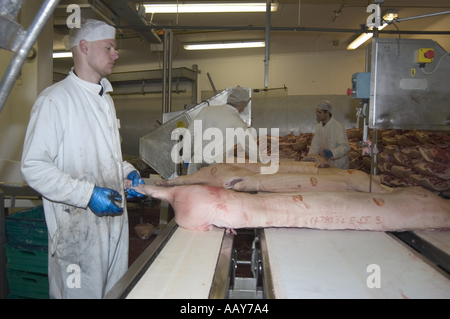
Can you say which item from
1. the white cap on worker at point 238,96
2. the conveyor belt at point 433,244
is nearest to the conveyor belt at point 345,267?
the conveyor belt at point 433,244

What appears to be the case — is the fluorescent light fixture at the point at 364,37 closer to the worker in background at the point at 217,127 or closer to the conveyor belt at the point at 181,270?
the worker in background at the point at 217,127

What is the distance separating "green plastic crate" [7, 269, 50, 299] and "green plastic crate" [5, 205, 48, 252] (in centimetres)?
26

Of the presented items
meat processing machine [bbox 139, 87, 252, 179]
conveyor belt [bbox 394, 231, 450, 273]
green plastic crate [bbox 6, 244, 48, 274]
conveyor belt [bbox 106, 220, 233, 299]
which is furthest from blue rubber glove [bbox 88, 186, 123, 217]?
meat processing machine [bbox 139, 87, 252, 179]

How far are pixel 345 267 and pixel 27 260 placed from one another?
2827 millimetres

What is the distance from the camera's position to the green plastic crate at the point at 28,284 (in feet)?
9.79

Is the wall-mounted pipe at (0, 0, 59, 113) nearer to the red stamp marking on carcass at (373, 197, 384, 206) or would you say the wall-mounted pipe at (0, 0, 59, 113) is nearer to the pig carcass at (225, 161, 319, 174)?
the red stamp marking on carcass at (373, 197, 384, 206)

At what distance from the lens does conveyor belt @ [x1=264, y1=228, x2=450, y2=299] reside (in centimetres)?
133

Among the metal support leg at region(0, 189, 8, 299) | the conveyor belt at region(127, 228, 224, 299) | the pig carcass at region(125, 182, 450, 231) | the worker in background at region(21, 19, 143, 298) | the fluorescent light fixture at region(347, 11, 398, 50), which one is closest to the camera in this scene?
the conveyor belt at region(127, 228, 224, 299)

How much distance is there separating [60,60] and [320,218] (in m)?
12.2

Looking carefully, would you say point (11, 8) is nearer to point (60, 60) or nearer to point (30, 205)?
point (30, 205)

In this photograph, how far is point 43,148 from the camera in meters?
1.87

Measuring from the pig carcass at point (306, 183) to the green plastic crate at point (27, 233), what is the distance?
5.91 feet

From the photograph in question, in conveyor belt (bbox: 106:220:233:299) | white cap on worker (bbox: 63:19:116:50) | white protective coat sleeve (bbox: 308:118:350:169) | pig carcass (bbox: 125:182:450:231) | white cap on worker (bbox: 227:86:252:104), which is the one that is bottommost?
conveyor belt (bbox: 106:220:233:299)

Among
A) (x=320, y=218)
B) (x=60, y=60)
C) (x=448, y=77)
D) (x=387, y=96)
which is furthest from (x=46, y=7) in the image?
(x=60, y=60)
